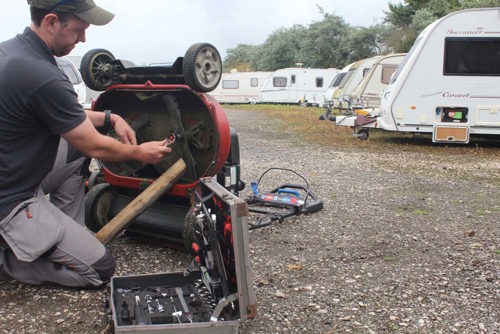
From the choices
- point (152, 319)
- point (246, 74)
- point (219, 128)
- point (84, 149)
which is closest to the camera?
point (152, 319)

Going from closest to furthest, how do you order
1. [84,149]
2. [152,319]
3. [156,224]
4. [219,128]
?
1. [152,319]
2. [84,149]
3. [219,128]
4. [156,224]

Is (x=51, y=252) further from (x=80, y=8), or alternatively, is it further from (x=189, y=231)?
(x=80, y=8)

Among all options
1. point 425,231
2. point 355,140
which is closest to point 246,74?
point 355,140

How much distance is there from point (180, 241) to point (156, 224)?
0.86 ft

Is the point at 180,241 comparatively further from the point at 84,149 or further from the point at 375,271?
the point at 375,271

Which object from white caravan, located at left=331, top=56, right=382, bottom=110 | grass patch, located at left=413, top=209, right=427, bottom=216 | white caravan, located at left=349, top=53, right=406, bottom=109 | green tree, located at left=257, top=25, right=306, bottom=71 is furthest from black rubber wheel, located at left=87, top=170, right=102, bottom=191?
green tree, located at left=257, top=25, right=306, bottom=71

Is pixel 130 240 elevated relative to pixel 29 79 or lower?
lower

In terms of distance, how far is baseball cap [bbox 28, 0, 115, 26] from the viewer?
111 inches

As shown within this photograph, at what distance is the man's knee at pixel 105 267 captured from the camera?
310cm

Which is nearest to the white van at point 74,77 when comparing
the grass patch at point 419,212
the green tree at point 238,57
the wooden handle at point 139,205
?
the grass patch at point 419,212

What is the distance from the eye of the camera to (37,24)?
9.58ft

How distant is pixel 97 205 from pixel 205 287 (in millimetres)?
1463

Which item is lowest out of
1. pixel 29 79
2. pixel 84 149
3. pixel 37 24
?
pixel 84 149

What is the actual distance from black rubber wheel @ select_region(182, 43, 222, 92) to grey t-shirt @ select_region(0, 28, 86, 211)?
0.83 metres
